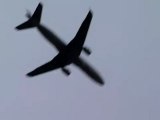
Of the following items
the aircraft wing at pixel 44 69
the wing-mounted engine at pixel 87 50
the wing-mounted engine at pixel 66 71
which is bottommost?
the aircraft wing at pixel 44 69

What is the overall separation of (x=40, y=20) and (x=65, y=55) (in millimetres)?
9194

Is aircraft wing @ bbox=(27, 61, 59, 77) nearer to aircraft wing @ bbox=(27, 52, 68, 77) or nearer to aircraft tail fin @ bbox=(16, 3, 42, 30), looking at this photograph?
aircraft wing @ bbox=(27, 52, 68, 77)

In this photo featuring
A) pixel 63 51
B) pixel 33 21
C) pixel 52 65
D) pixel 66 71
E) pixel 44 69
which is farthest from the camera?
pixel 44 69

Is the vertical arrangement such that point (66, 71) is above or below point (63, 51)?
below

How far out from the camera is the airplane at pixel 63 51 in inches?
3957

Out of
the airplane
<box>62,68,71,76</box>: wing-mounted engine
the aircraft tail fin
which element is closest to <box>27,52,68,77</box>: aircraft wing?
the airplane

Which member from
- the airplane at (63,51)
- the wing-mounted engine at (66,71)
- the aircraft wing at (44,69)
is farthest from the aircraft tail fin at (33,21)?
the wing-mounted engine at (66,71)

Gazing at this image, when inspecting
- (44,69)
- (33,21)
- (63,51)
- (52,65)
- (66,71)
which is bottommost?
(44,69)

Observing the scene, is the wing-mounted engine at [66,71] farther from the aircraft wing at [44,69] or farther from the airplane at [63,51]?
the aircraft wing at [44,69]

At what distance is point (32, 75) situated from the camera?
106 m

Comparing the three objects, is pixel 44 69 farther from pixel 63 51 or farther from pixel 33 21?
pixel 33 21

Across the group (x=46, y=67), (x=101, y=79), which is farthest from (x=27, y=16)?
(x=101, y=79)

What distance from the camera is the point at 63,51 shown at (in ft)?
334

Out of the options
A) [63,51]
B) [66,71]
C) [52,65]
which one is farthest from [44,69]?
[63,51]
